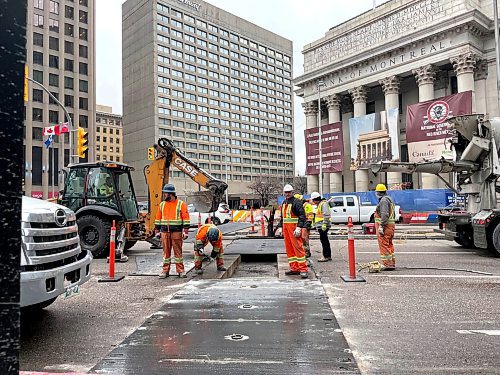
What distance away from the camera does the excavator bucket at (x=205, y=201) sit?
10.9 meters

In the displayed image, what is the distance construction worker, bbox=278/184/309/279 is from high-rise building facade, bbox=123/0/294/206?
236 ft

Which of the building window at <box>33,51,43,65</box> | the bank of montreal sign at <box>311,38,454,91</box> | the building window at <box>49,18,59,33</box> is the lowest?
the bank of montreal sign at <box>311,38,454,91</box>

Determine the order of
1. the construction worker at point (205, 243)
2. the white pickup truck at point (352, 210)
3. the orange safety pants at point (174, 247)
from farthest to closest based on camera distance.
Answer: the white pickup truck at point (352, 210)
the construction worker at point (205, 243)
the orange safety pants at point (174, 247)

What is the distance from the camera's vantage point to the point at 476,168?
1210 cm

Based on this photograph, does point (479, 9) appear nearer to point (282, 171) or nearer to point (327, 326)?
point (327, 326)

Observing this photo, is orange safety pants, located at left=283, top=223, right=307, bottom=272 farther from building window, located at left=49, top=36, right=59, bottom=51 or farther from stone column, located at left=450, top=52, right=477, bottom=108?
building window, located at left=49, top=36, right=59, bottom=51

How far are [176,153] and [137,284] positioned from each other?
429 centimetres

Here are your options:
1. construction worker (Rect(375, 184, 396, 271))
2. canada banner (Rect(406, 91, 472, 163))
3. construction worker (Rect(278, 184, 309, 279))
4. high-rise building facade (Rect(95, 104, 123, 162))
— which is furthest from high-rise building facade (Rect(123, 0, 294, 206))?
construction worker (Rect(278, 184, 309, 279))

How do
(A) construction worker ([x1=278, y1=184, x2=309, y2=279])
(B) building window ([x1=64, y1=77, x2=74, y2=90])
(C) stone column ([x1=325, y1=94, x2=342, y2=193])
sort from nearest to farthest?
(A) construction worker ([x1=278, y1=184, x2=309, y2=279])
(C) stone column ([x1=325, y1=94, x2=342, y2=193])
(B) building window ([x1=64, y1=77, x2=74, y2=90])

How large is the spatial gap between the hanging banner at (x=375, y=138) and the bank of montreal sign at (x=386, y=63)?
6.96 metres

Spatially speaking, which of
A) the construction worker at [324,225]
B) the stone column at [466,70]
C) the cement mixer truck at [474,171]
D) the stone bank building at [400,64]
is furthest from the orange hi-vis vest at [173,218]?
the stone column at [466,70]

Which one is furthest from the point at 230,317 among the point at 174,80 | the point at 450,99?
the point at 174,80

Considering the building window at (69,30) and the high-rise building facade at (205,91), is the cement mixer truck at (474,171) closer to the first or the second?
the high-rise building facade at (205,91)

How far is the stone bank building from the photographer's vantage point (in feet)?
115
